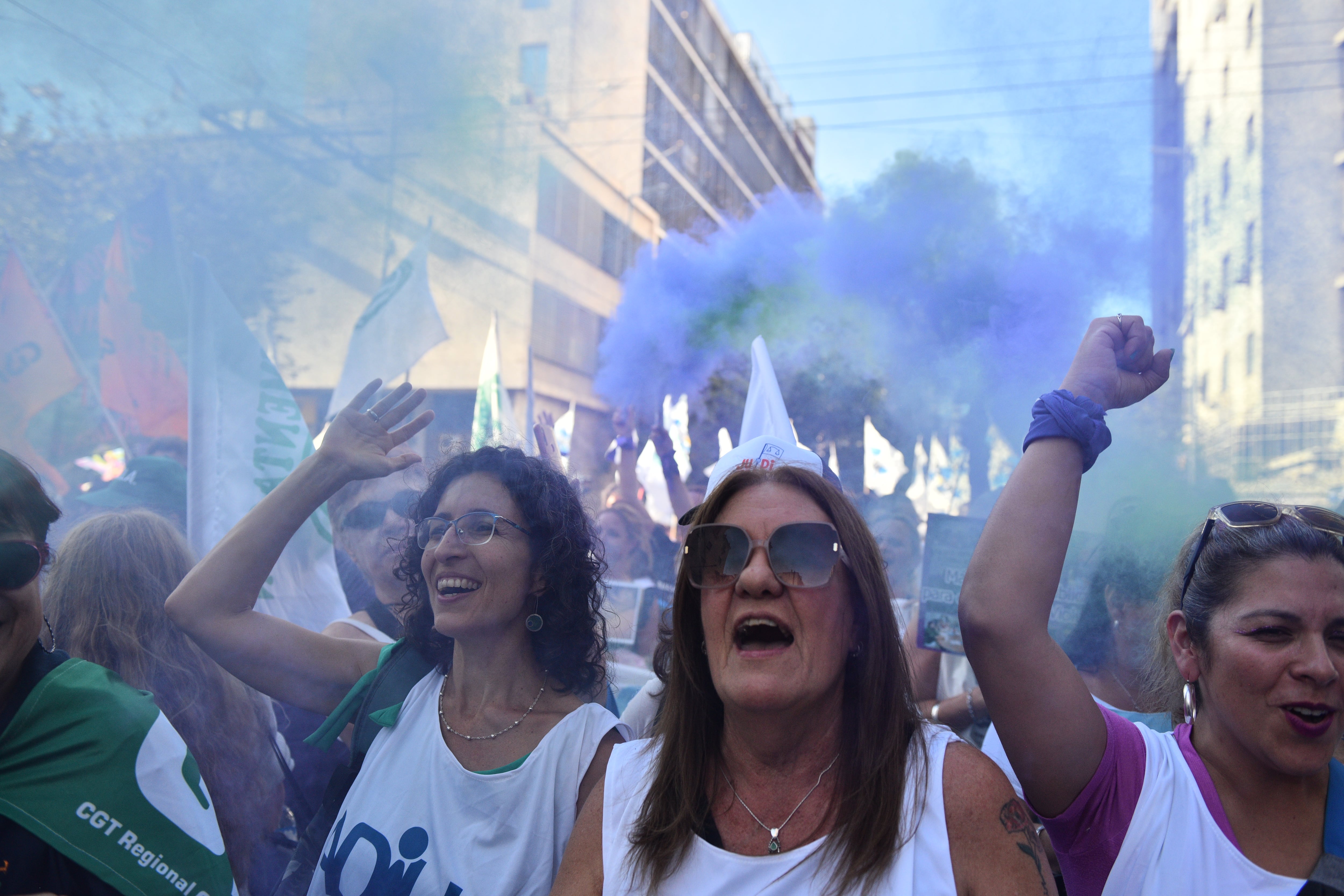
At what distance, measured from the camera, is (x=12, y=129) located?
395 centimetres

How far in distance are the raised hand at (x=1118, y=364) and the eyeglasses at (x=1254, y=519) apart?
0.24 m

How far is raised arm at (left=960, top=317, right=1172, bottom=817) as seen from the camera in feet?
4.35

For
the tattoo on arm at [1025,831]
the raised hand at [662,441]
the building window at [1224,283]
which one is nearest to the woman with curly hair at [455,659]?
the tattoo on arm at [1025,831]

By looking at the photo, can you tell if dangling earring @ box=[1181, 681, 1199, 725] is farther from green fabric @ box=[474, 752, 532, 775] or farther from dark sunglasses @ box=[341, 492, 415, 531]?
dark sunglasses @ box=[341, 492, 415, 531]

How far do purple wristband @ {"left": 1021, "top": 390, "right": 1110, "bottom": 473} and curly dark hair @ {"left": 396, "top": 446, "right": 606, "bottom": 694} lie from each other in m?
1.10

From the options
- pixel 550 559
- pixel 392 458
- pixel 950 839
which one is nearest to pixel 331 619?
pixel 392 458

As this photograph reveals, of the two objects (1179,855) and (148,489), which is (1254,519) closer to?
(1179,855)

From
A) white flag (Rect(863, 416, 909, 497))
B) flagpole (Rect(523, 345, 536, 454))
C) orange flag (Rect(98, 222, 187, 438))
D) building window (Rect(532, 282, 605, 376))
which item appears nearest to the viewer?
flagpole (Rect(523, 345, 536, 454))

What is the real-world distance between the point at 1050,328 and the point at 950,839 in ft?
13.7

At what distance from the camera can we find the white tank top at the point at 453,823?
1.65 metres

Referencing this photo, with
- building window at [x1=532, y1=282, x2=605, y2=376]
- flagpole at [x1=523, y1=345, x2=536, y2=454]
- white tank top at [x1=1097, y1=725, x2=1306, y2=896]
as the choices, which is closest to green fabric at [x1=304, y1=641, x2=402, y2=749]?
white tank top at [x1=1097, y1=725, x2=1306, y2=896]

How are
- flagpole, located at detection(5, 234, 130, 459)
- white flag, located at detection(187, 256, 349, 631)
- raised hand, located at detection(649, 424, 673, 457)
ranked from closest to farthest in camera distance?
white flag, located at detection(187, 256, 349, 631) → flagpole, located at detection(5, 234, 130, 459) → raised hand, located at detection(649, 424, 673, 457)

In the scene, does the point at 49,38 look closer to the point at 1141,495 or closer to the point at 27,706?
the point at 27,706

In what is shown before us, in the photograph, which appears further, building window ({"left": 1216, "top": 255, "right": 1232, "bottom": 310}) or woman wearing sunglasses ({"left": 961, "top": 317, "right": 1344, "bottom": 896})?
building window ({"left": 1216, "top": 255, "right": 1232, "bottom": 310})
